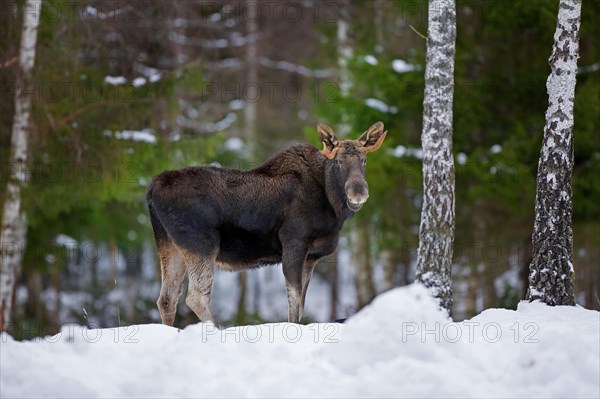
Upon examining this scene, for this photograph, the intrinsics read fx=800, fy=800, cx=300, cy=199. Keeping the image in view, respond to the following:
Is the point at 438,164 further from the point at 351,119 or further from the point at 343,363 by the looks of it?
the point at 351,119

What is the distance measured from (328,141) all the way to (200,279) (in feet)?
7.75

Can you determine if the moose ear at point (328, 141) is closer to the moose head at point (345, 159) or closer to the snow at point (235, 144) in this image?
the moose head at point (345, 159)

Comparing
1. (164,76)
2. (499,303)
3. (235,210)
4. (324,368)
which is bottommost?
(499,303)

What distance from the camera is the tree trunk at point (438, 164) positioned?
382 inches

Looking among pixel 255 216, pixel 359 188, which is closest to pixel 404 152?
pixel 255 216

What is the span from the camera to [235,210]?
32.2 feet

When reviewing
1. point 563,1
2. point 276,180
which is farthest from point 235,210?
point 563,1

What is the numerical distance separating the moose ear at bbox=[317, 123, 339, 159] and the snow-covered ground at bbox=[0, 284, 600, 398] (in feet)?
11.0

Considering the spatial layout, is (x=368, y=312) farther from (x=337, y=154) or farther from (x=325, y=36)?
(x=325, y=36)

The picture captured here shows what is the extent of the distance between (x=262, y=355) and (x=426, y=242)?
343cm

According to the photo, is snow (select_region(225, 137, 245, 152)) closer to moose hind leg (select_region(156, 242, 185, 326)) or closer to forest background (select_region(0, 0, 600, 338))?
forest background (select_region(0, 0, 600, 338))

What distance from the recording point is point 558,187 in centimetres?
918

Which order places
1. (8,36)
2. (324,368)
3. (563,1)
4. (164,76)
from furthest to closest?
(164,76), (8,36), (563,1), (324,368)

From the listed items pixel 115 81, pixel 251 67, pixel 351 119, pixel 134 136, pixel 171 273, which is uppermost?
pixel 251 67
